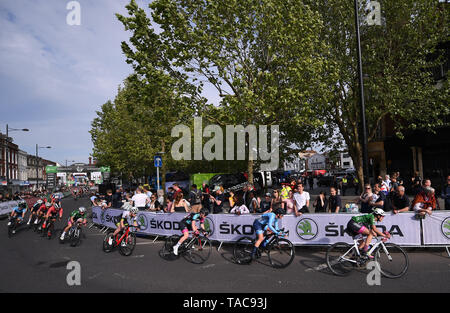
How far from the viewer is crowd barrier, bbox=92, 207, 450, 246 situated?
23.9 feet

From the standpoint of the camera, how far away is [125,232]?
8.46m

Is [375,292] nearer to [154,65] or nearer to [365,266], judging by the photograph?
[365,266]

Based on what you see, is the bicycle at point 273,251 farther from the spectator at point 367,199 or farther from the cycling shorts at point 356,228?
the spectator at point 367,199

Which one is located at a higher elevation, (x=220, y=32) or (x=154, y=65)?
(x=220, y=32)

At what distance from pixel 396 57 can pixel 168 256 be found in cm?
1687

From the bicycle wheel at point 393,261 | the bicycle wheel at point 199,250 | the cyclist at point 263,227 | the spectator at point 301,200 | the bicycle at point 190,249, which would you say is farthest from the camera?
the spectator at point 301,200

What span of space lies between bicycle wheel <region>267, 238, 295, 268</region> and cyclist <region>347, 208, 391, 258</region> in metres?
1.38

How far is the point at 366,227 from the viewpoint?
20.7ft

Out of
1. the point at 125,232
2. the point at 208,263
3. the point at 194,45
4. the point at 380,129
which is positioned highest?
the point at 194,45

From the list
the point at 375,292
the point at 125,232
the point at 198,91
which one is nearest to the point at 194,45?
the point at 198,91

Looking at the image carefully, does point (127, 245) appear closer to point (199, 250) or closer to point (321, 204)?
point (199, 250)

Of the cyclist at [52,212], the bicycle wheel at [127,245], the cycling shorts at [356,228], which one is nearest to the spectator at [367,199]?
the cycling shorts at [356,228]

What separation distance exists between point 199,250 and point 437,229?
584 cm

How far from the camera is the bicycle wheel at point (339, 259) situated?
6203mm
